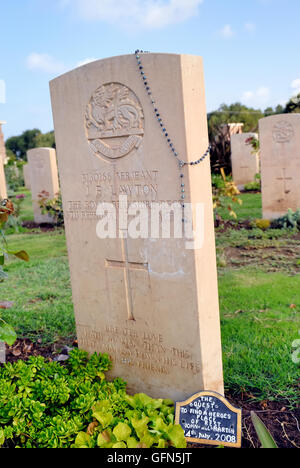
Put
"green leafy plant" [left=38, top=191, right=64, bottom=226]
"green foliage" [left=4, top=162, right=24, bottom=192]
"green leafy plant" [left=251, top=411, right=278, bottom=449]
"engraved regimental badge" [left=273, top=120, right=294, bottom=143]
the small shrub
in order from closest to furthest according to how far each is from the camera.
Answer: "green leafy plant" [left=251, top=411, right=278, bottom=449], "engraved regimental badge" [left=273, top=120, right=294, bottom=143], the small shrub, "green leafy plant" [left=38, top=191, right=64, bottom=226], "green foliage" [left=4, top=162, right=24, bottom=192]

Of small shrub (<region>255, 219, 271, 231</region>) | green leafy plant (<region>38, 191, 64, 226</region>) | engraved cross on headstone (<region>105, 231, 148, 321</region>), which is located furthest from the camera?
green leafy plant (<region>38, 191, 64, 226</region>)

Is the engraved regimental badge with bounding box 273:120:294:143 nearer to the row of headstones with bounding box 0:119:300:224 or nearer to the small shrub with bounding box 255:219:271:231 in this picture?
the row of headstones with bounding box 0:119:300:224

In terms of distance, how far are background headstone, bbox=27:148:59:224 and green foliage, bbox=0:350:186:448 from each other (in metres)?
8.13

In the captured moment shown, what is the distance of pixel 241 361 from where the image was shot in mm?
3051

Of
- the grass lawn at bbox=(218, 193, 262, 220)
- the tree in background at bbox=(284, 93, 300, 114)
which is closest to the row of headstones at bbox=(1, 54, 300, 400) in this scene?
the grass lawn at bbox=(218, 193, 262, 220)

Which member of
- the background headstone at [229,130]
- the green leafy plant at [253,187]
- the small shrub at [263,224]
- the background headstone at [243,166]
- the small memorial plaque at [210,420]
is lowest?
the small memorial plaque at [210,420]

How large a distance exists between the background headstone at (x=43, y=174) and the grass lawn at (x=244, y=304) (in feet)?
10.9

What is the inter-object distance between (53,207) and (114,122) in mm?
7574

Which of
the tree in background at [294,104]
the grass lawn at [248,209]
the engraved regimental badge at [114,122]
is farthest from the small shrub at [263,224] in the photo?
the engraved regimental badge at [114,122]

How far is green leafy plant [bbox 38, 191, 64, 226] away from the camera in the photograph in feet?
32.3

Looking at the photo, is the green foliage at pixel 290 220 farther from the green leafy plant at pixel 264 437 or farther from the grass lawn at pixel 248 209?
the green leafy plant at pixel 264 437

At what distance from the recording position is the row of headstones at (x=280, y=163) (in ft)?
25.4

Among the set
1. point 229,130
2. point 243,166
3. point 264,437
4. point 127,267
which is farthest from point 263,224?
point 229,130
